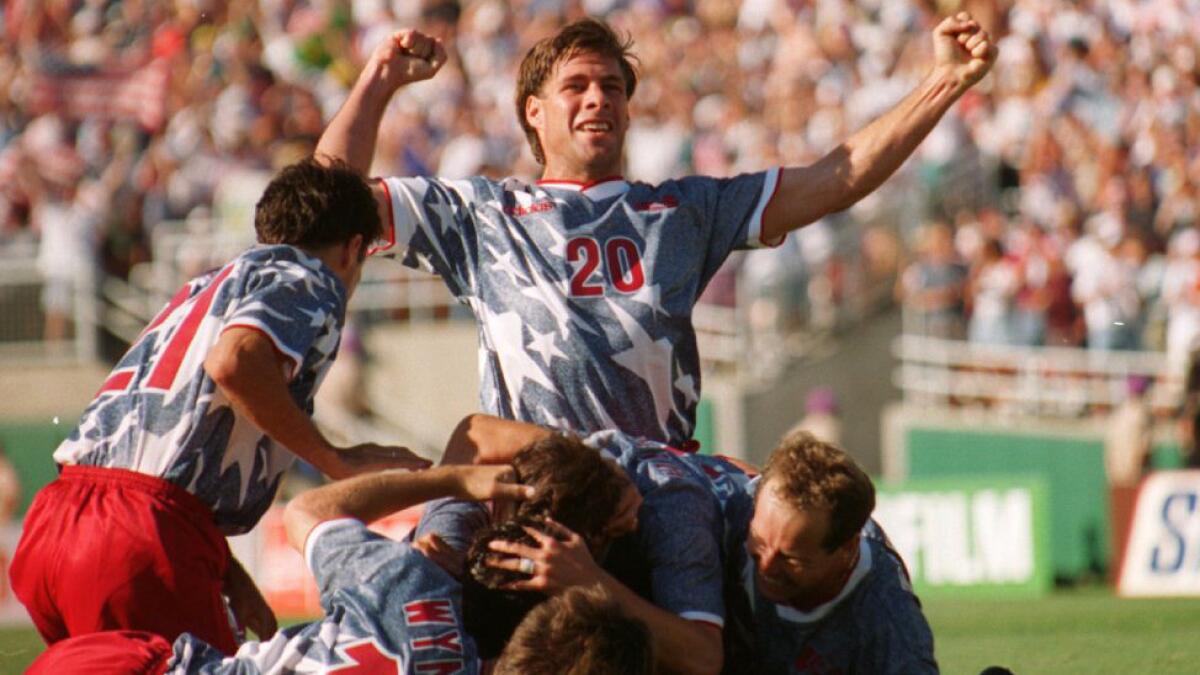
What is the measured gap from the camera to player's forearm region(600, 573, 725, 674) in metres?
5.51

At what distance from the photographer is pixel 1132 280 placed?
58.6 feet

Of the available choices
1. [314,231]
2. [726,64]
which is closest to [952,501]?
[726,64]

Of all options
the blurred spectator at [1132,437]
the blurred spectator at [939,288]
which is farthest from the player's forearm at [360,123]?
the blurred spectator at [939,288]

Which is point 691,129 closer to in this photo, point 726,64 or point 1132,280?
point 726,64

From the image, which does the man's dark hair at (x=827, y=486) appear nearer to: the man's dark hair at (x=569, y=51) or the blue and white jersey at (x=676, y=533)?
the blue and white jersey at (x=676, y=533)

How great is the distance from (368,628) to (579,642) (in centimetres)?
81

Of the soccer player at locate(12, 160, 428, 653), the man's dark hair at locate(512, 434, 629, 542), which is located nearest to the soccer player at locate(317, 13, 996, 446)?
the soccer player at locate(12, 160, 428, 653)

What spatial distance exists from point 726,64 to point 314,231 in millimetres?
16537

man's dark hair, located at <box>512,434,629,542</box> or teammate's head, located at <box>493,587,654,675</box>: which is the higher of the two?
man's dark hair, located at <box>512,434,629,542</box>

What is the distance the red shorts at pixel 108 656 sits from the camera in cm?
536

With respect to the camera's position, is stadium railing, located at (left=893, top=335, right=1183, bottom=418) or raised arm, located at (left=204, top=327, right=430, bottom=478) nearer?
raised arm, located at (left=204, top=327, right=430, bottom=478)

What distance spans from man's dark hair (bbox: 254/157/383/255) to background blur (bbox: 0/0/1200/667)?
11.0 meters

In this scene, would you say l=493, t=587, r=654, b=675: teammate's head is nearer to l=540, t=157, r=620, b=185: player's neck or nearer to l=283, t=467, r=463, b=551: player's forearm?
l=283, t=467, r=463, b=551: player's forearm

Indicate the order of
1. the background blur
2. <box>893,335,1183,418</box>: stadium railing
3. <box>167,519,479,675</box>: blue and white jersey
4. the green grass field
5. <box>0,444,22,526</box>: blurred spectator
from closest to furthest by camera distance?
1. <box>167,519,479,675</box>: blue and white jersey
2. the green grass field
3. <box>893,335,1183,418</box>: stadium railing
4. the background blur
5. <box>0,444,22,526</box>: blurred spectator
